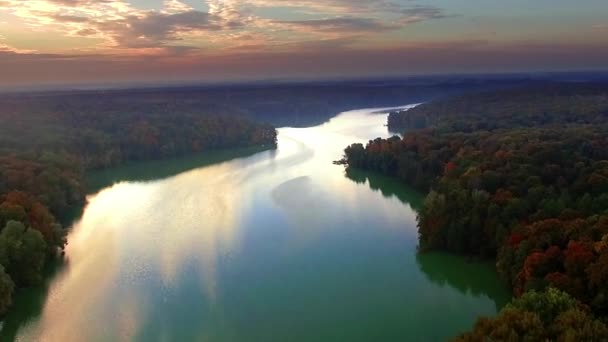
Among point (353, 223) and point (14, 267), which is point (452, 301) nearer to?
point (353, 223)

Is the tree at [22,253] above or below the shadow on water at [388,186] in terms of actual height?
above

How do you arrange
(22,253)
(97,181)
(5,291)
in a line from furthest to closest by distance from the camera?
(97,181), (22,253), (5,291)

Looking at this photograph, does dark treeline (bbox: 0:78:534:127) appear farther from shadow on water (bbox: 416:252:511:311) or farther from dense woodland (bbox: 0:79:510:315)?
shadow on water (bbox: 416:252:511:311)

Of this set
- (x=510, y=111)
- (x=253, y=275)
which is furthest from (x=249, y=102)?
(x=253, y=275)

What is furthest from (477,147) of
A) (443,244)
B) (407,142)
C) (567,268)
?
(567,268)

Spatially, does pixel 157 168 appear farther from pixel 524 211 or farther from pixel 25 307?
pixel 524 211

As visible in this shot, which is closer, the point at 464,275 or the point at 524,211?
the point at 464,275

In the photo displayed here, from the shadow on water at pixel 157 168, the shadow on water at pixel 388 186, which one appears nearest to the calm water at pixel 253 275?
the shadow on water at pixel 388 186

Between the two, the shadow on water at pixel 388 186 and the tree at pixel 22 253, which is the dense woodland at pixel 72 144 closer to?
the tree at pixel 22 253

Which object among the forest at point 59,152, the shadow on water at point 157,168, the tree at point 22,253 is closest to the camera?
the tree at point 22,253
